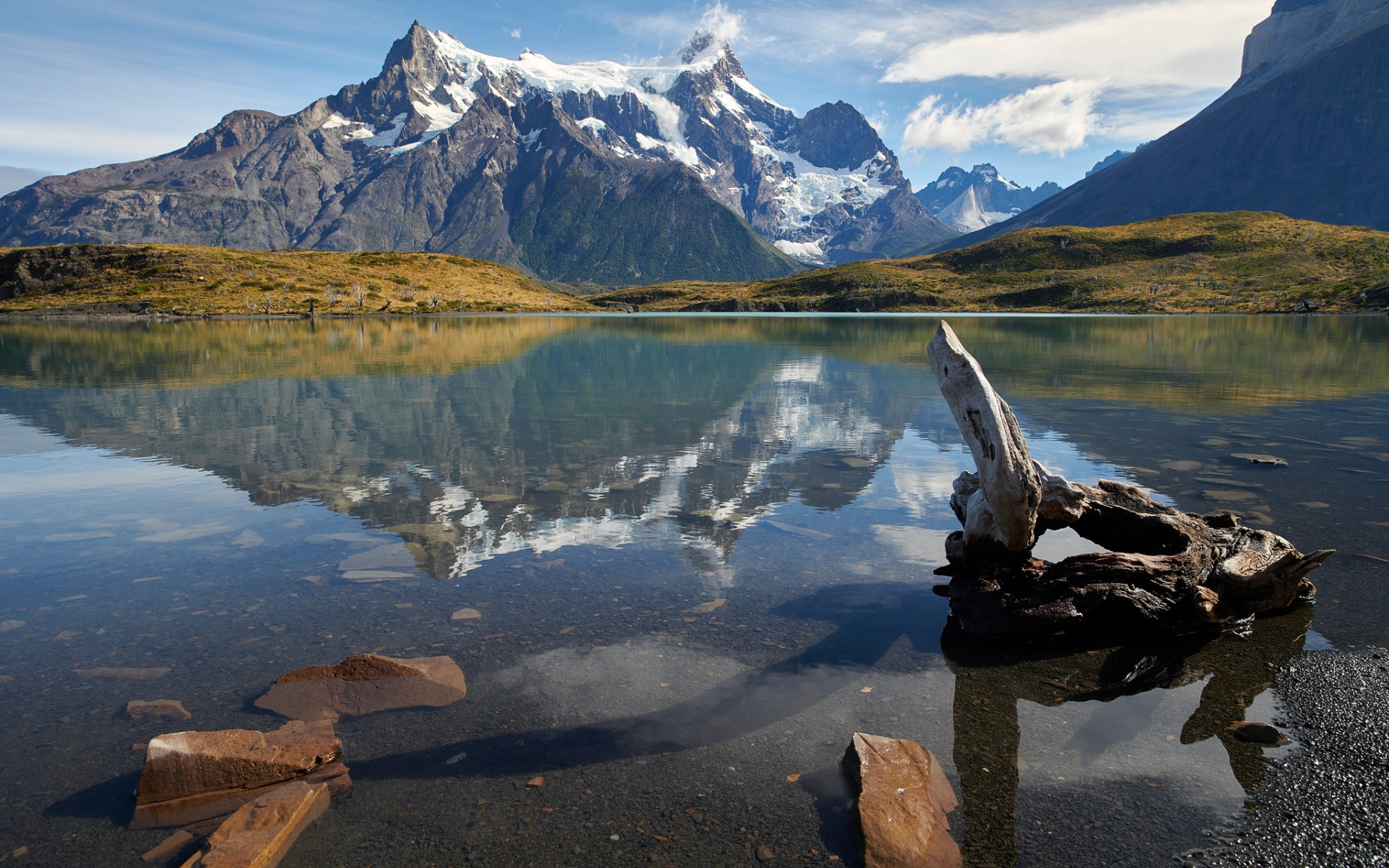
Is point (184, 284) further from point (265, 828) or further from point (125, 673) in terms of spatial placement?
point (265, 828)

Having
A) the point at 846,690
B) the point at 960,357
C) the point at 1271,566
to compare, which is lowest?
the point at 846,690

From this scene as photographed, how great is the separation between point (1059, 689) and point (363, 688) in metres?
8.99

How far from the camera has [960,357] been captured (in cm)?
1148

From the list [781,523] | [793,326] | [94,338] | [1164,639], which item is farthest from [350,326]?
[1164,639]

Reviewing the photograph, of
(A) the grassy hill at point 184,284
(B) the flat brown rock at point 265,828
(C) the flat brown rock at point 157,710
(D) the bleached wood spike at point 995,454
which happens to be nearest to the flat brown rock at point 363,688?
(C) the flat brown rock at point 157,710

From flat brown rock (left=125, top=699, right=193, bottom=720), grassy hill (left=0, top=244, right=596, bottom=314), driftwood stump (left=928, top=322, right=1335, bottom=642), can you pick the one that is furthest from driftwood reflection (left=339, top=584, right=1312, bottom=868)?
grassy hill (left=0, top=244, right=596, bottom=314)

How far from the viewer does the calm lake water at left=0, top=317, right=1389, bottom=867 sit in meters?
7.01

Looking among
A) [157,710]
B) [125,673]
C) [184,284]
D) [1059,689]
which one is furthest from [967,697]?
[184,284]

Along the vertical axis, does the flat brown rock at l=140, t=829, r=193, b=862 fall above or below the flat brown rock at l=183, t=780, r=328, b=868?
below

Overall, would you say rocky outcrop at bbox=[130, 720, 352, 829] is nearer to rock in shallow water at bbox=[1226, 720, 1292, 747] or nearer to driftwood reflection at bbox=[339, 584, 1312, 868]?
driftwood reflection at bbox=[339, 584, 1312, 868]

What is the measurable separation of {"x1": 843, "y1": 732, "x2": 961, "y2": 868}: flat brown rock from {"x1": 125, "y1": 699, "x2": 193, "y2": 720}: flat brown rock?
7834 millimetres

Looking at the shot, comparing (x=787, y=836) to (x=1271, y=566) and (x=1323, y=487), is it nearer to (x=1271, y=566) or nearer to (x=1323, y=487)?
(x=1271, y=566)

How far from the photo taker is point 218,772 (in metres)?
7.20

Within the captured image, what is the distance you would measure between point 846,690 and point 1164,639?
17.1ft
